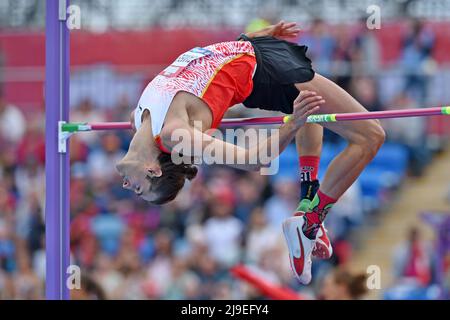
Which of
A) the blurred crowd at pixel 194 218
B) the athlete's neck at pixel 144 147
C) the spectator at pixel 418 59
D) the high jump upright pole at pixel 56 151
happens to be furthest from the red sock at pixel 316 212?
the spectator at pixel 418 59

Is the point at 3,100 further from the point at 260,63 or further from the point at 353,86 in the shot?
the point at 260,63

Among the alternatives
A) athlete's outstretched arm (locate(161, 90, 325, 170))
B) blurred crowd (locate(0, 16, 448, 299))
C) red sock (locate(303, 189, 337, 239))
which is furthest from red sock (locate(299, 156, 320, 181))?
blurred crowd (locate(0, 16, 448, 299))

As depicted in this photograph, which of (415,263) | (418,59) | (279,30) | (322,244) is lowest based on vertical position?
(415,263)

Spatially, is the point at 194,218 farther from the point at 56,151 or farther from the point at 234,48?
the point at 234,48

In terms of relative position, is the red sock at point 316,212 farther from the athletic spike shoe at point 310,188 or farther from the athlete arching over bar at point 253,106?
A: the athletic spike shoe at point 310,188

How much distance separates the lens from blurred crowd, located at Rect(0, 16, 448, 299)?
953cm

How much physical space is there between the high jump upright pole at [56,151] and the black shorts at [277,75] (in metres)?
1.14

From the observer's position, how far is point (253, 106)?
18.3ft

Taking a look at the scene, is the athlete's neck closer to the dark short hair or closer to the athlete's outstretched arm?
the dark short hair

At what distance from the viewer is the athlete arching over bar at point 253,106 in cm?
516

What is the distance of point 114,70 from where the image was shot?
41.3ft

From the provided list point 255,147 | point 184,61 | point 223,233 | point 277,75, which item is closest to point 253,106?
point 277,75

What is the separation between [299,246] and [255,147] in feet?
3.51
